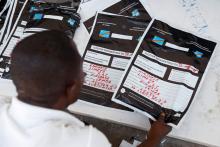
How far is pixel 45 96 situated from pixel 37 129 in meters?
0.07

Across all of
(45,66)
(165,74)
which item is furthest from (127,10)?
(45,66)

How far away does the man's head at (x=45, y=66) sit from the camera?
→ 66cm

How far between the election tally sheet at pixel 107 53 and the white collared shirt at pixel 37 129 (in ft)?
0.73

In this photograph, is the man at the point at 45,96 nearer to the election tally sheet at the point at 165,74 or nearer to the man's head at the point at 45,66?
the man's head at the point at 45,66

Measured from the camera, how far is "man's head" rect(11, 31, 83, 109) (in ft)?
2.16

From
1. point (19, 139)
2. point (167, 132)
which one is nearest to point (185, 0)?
point (167, 132)

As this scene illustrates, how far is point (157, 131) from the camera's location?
0.93 metres

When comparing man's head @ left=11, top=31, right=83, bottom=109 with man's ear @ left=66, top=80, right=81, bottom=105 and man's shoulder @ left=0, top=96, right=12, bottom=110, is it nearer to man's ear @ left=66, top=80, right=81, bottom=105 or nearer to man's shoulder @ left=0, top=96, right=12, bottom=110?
man's ear @ left=66, top=80, right=81, bottom=105

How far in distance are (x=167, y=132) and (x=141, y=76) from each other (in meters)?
0.17

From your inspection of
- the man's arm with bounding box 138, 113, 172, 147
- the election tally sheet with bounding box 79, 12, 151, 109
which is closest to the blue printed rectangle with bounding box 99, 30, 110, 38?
the election tally sheet with bounding box 79, 12, 151, 109

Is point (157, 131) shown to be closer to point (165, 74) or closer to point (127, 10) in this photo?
point (165, 74)

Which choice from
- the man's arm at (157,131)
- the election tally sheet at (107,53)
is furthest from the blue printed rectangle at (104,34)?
the man's arm at (157,131)

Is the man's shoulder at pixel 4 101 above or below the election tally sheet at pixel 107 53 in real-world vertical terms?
below

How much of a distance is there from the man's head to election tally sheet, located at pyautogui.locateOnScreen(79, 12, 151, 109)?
0.26 meters
